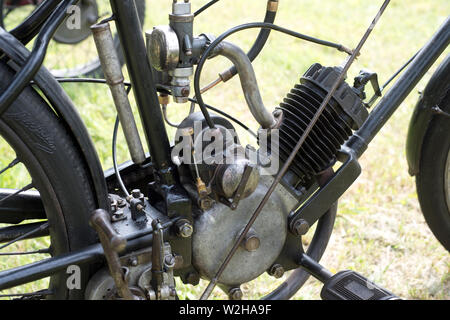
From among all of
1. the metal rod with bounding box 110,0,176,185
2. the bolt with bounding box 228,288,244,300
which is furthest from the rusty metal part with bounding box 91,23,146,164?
the bolt with bounding box 228,288,244,300

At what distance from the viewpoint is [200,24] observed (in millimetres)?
4547

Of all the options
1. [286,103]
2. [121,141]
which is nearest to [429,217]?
[286,103]

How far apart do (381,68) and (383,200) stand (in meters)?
1.61

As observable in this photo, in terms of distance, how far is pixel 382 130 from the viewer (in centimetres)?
329

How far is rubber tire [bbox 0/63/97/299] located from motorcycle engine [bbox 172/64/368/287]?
0.83 ft

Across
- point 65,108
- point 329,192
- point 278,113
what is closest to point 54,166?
point 65,108

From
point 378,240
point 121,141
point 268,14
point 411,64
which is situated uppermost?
point 268,14

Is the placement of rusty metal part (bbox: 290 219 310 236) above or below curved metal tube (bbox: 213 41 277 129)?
below

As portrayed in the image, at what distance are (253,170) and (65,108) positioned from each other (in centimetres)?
46

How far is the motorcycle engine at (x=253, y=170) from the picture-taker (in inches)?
57.3

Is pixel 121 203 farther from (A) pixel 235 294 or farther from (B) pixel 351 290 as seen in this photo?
(B) pixel 351 290

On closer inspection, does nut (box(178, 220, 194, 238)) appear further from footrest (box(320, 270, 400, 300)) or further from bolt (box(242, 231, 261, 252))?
footrest (box(320, 270, 400, 300))

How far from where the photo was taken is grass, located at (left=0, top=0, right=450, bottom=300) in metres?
2.26

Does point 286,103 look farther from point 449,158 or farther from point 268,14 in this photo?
point 449,158
